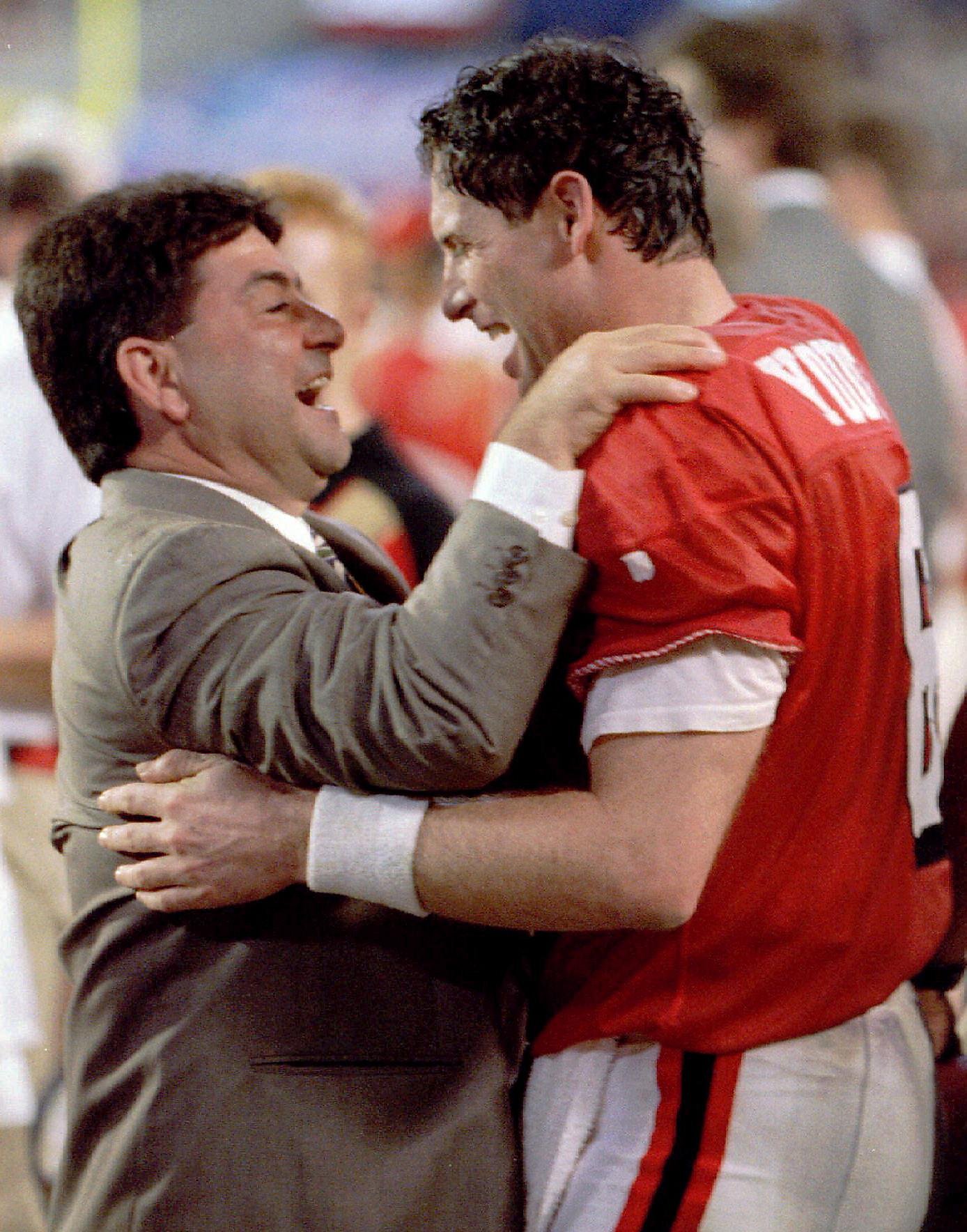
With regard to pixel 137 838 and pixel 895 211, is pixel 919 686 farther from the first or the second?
pixel 895 211

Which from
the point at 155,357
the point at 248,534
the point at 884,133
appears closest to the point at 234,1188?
the point at 248,534

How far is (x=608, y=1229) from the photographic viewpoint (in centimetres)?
148

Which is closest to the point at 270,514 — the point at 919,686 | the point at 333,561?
the point at 333,561

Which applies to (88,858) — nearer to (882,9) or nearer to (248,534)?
(248,534)

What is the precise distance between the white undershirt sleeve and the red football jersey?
0.02 meters

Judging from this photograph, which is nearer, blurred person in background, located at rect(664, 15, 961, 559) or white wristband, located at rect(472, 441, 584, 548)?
white wristband, located at rect(472, 441, 584, 548)

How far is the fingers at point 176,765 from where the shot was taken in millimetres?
1545

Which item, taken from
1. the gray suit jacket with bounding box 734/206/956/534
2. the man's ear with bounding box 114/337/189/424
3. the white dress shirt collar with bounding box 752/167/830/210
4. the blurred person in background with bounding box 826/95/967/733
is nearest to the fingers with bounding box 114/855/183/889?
the man's ear with bounding box 114/337/189/424

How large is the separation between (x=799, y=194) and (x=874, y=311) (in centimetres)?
34

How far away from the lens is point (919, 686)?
5.09ft

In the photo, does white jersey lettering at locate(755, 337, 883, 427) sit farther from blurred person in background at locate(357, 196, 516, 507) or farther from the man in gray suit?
blurred person in background at locate(357, 196, 516, 507)

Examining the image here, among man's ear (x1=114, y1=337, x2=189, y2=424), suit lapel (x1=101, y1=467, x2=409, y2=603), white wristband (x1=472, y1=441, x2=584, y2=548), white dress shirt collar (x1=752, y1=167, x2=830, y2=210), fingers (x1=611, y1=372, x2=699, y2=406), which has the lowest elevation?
suit lapel (x1=101, y1=467, x2=409, y2=603)

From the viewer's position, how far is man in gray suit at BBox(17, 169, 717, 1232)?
1.41 m

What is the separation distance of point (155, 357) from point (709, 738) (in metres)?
0.77
